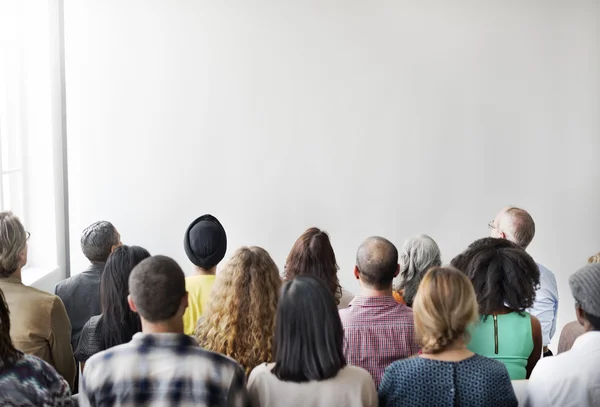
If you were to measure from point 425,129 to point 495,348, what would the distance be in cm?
272

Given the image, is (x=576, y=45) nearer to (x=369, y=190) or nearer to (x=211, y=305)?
(x=369, y=190)

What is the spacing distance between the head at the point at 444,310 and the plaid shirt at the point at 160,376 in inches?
23.0

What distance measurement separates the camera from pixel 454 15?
497cm

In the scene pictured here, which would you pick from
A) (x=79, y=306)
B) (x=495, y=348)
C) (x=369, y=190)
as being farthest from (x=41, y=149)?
(x=495, y=348)

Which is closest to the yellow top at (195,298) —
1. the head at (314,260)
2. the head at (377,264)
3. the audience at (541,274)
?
the head at (314,260)

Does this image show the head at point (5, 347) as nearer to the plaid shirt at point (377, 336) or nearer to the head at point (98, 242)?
the plaid shirt at point (377, 336)

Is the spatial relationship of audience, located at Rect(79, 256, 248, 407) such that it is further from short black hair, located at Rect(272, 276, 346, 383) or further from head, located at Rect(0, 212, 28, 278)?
head, located at Rect(0, 212, 28, 278)

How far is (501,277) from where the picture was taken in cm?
255

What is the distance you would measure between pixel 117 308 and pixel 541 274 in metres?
2.13

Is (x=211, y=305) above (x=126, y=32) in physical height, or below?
below

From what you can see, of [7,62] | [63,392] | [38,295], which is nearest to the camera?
[63,392]

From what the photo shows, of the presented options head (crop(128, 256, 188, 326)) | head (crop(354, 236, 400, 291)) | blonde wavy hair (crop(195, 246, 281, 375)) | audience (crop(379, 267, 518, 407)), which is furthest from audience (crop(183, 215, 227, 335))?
audience (crop(379, 267, 518, 407))

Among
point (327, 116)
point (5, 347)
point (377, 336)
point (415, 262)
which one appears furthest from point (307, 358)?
point (327, 116)

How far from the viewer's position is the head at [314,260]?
3.11 metres
